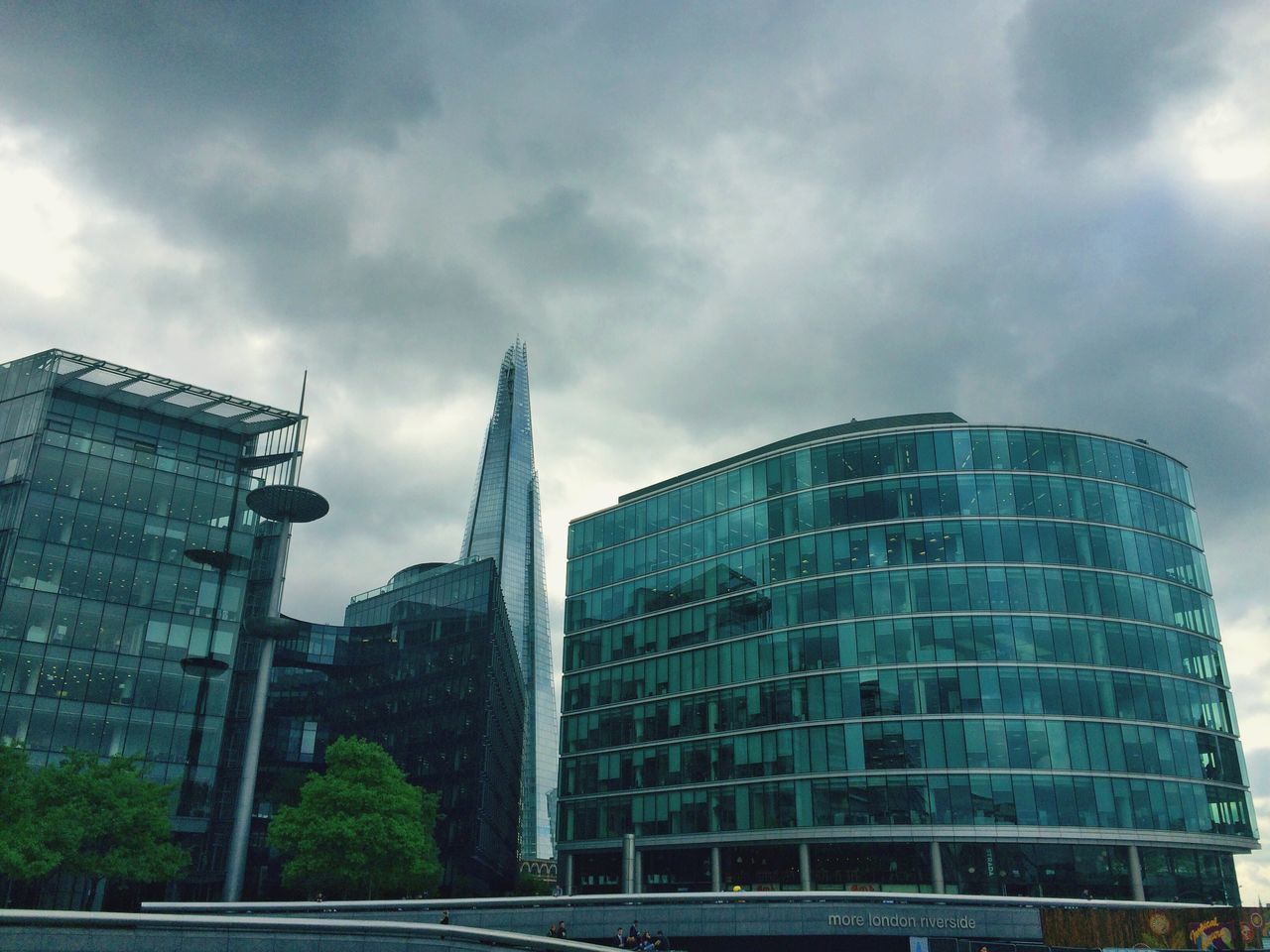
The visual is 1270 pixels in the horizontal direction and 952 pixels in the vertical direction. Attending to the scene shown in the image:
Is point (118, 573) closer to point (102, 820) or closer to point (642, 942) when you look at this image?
point (102, 820)

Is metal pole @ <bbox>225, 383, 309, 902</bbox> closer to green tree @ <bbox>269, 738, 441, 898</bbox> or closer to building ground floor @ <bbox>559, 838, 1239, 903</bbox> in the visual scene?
green tree @ <bbox>269, 738, 441, 898</bbox>

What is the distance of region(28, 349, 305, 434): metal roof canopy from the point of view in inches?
2904

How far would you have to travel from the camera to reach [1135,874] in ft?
215

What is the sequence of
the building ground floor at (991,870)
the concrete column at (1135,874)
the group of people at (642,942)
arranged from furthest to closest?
the building ground floor at (991,870)
the concrete column at (1135,874)
the group of people at (642,942)

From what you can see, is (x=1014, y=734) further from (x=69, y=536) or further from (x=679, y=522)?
(x=69, y=536)

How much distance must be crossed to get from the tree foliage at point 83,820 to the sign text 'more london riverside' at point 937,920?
3434 cm

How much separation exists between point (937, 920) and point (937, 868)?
97.3ft

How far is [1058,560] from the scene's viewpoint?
7188 centimetres

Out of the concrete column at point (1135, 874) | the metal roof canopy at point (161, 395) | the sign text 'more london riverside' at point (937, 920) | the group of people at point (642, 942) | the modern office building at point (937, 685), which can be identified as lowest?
the group of people at point (642, 942)

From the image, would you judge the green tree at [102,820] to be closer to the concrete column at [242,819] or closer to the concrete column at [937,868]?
the concrete column at [242,819]

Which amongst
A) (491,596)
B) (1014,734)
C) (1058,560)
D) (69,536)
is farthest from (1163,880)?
(69,536)

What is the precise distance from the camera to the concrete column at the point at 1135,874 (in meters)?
65.0

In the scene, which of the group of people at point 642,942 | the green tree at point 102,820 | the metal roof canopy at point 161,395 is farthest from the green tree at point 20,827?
the metal roof canopy at point 161,395

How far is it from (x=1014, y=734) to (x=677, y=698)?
26.3m
